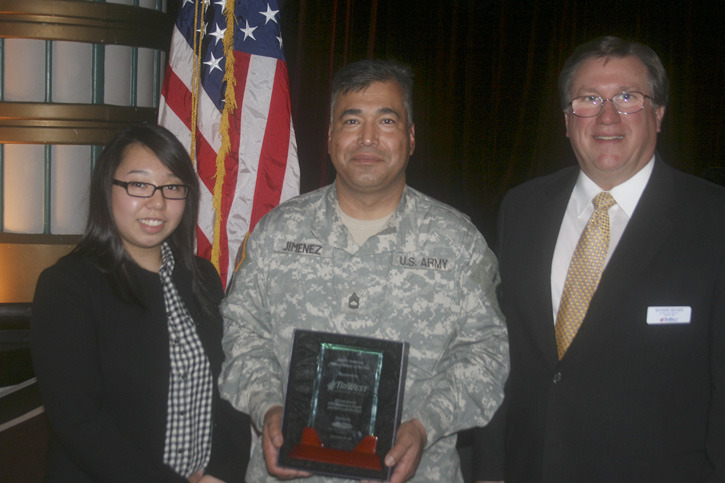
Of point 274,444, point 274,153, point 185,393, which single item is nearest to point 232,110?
point 274,153

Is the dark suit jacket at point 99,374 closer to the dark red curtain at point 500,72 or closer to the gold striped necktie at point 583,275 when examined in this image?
the gold striped necktie at point 583,275

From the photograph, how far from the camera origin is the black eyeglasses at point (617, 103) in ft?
6.54

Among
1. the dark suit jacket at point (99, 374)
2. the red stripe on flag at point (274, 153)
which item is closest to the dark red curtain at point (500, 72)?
the red stripe on flag at point (274, 153)

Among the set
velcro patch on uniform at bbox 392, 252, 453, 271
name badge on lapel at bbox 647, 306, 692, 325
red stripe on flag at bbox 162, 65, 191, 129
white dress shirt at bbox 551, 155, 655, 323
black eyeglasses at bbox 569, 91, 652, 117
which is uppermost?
red stripe on flag at bbox 162, 65, 191, 129

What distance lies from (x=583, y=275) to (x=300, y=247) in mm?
922

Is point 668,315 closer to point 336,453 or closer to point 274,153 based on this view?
point 336,453

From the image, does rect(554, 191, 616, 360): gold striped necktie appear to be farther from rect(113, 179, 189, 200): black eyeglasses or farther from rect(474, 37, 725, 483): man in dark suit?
rect(113, 179, 189, 200): black eyeglasses

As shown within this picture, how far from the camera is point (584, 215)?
2.07 metres

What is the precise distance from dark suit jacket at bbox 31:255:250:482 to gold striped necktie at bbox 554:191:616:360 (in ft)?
3.92

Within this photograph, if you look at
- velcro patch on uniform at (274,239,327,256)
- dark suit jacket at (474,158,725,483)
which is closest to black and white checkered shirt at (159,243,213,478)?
velcro patch on uniform at (274,239,327,256)

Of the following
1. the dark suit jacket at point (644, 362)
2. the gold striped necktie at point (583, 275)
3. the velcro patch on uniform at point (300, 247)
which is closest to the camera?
the dark suit jacket at point (644, 362)

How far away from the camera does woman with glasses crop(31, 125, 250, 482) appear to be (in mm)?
1808

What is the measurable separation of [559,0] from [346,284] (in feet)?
12.2

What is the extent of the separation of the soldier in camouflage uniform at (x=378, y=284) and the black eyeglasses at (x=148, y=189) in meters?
0.31
